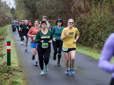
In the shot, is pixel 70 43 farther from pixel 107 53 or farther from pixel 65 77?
pixel 107 53

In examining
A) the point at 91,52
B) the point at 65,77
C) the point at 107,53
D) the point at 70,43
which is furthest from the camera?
the point at 91,52

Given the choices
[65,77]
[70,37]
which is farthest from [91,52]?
[65,77]

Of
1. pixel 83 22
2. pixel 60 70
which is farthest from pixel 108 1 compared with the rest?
pixel 60 70

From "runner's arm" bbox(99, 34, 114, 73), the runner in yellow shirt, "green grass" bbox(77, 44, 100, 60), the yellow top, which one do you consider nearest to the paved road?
the runner in yellow shirt

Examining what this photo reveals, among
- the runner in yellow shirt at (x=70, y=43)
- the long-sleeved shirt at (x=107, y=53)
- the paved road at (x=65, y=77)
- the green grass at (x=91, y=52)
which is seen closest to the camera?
the long-sleeved shirt at (x=107, y=53)

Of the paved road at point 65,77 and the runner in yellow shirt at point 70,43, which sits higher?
the runner in yellow shirt at point 70,43

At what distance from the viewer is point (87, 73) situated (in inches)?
561

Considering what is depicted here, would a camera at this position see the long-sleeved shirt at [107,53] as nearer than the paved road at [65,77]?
Yes

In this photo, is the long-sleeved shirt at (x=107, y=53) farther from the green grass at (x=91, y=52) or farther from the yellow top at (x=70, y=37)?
the green grass at (x=91, y=52)

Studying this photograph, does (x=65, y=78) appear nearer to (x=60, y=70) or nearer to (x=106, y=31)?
(x=60, y=70)

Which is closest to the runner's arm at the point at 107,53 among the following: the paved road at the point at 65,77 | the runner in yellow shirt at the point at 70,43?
the paved road at the point at 65,77

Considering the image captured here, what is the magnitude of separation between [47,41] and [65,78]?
4.13 feet

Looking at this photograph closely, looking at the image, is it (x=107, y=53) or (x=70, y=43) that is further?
(x=70, y=43)

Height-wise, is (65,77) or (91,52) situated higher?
(65,77)
